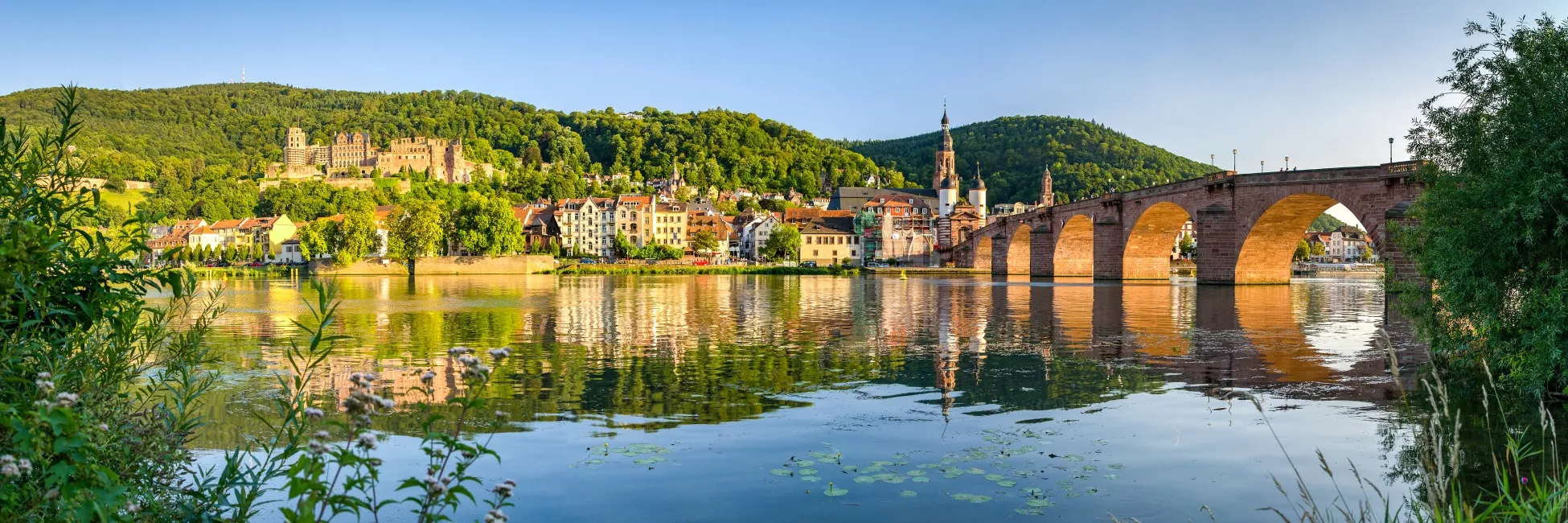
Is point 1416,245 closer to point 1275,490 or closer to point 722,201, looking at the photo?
point 1275,490

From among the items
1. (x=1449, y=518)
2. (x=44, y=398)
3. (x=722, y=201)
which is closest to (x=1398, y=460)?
(x=1449, y=518)

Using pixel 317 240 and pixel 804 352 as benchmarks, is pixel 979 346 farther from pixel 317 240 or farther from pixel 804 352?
pixel 317 240

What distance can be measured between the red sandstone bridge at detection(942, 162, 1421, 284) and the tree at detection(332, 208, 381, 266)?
61.0 metres

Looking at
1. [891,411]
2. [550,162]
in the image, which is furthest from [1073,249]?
[550,162]

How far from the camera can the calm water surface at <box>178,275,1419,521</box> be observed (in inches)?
307

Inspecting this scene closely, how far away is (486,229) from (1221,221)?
225 feet

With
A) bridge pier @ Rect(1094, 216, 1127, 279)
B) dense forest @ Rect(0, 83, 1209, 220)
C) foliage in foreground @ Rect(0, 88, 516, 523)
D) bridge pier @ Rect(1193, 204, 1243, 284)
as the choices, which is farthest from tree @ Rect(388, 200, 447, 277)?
foliage in foreground @ Rect(0, 88, 516, 523)

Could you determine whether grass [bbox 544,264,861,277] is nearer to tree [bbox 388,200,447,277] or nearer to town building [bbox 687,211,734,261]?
tree [bbox 388,200,447,277]

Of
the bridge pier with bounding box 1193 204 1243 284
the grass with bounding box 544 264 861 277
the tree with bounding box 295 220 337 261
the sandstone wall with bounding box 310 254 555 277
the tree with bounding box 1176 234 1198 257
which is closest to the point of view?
the bridge pier with bounding box 1193 204 1243 284

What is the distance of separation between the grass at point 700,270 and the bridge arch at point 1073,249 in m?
19.0

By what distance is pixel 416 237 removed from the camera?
95.0m

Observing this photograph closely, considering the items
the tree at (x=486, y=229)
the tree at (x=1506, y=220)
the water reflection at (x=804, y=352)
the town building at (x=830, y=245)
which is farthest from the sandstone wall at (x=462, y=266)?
the tree at (x=1506, y=220)

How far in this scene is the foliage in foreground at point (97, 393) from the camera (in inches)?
147

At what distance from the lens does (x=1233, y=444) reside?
9.80 metres
